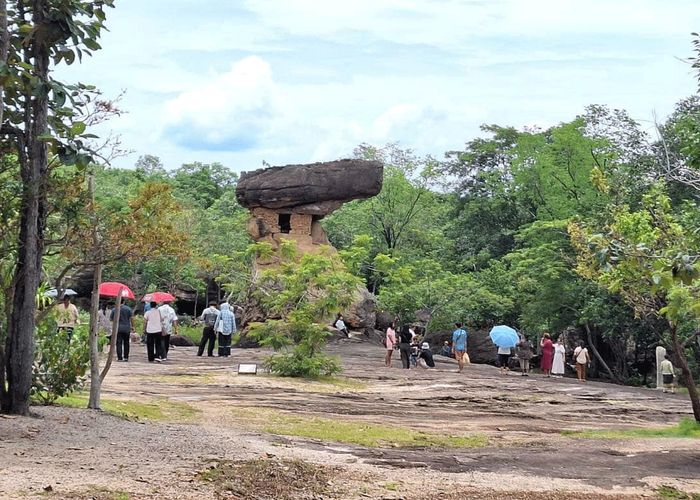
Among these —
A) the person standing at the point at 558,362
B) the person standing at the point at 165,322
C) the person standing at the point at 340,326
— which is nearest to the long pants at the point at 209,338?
the person standing at the point at 165,322

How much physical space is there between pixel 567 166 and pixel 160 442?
31.5m

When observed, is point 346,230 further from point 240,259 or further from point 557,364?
point 557,364

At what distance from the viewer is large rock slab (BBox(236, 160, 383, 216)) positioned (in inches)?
1462

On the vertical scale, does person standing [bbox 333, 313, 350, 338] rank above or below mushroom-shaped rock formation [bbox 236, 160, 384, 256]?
below

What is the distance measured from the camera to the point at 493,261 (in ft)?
130

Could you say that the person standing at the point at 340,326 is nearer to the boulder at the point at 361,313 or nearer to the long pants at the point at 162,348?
the boulder at the point at 361,313

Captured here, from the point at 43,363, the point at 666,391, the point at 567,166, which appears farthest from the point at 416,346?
the point at 43,363

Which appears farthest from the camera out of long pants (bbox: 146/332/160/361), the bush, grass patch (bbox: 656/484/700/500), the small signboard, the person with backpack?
the person with backpack

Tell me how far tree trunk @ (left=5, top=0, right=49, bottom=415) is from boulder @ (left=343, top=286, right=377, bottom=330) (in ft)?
82.2

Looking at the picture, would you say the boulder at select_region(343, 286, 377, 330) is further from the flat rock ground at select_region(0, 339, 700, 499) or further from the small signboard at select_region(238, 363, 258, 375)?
the small signboard at select_region(238, 363, 258, 375)

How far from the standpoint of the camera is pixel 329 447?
11.4 m

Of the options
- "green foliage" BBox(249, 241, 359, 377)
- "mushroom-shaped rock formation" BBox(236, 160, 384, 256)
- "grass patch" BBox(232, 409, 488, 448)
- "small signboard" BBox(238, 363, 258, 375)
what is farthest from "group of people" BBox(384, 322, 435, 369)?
"grass patch" BBox(232, 409, 488, 448)

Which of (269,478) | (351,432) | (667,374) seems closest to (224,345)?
(667,374)

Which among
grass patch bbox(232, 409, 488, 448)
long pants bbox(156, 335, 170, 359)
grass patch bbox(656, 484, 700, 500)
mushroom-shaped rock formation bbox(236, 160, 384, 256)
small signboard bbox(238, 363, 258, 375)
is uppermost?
mushroom-shaped rock formation bbox(236, 160, 384, 256)
